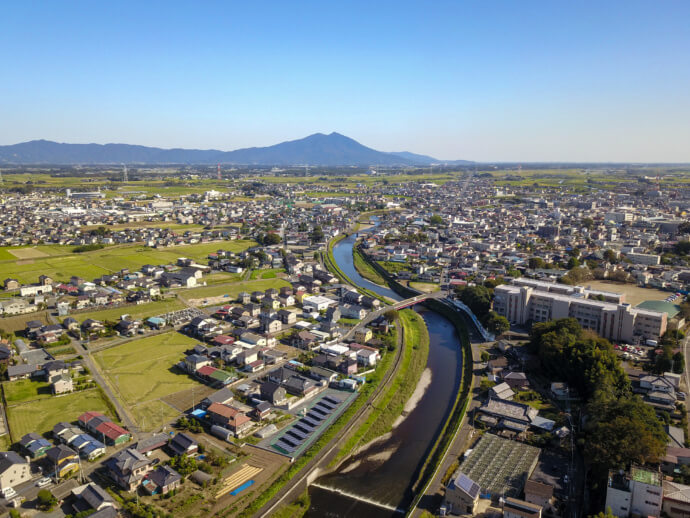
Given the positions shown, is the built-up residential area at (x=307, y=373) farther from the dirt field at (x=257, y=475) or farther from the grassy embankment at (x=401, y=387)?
the grassy embankment at (x=401, y=387)

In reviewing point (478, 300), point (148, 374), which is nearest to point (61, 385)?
point (148, 374)

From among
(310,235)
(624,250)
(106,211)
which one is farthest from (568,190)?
(106,211)

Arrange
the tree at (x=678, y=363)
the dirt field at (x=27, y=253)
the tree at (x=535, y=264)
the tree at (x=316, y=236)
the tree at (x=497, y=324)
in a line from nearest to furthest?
the tree at (x=678, y=363) → the tree at (x=497, y=324) → the tree at (x=535, y=264) → the dirt field at (x=27, y=253) → the tree at (x=316, y=236)

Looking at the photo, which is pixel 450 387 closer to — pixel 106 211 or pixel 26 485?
pixel 26 485

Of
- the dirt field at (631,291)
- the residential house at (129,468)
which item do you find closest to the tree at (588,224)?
the dirt field at (631,291)

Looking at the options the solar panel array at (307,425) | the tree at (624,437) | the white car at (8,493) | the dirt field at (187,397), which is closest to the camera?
the white car at (8,493)

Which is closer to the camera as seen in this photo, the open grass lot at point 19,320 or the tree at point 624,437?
the tree at point 624,437
